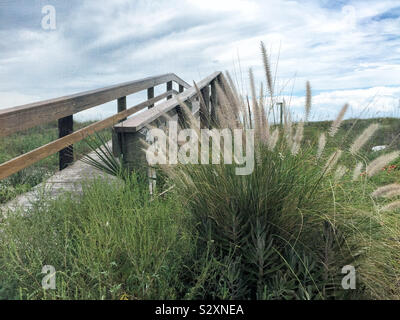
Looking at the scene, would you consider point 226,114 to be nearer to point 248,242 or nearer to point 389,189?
point 248,242

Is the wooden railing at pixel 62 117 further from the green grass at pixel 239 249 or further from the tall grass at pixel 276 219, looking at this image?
the tall grass at pixel 276 219

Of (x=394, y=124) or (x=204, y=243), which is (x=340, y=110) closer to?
(x=204, y=243)

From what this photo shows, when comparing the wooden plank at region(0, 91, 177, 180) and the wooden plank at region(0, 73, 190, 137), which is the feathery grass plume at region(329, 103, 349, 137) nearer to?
the wooden plank at region(0, 73, 190, 137)

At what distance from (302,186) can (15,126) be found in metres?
2.90

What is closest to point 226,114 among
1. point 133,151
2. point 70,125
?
point 133,151

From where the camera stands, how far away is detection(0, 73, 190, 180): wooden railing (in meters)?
3.57

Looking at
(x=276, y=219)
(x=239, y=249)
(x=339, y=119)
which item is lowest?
(x=239, y=249)

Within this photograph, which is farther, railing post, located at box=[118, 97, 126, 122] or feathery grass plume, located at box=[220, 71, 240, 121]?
railing post, located at box=[118, 97, 126, 122]

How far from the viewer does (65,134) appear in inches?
209

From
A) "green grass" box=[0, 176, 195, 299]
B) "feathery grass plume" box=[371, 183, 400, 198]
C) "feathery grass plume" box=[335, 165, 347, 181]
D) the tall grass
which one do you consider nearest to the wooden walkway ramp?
the tall grass

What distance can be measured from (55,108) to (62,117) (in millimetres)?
245

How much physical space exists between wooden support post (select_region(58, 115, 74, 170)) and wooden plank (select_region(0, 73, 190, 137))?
0.30 metres
